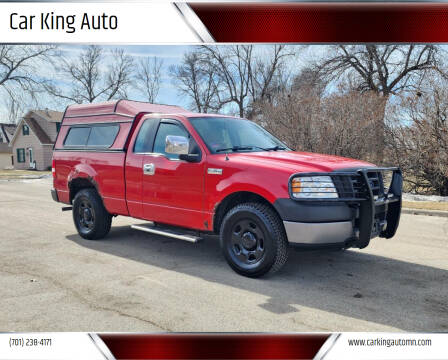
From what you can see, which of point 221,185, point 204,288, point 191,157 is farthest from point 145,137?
point 204,288

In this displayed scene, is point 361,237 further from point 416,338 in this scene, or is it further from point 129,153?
point 129,153

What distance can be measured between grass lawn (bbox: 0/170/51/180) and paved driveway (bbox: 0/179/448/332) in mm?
10024

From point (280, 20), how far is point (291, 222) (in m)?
1.96

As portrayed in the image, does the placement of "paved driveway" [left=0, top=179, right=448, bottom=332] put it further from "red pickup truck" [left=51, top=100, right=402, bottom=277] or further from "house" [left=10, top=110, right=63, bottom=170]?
"house" [left=10, top=110, right=63, bottom=170]

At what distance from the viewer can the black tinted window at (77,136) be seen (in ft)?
22.1

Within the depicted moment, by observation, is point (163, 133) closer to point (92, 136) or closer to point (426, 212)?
point (92, 136)

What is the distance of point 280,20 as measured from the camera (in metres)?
3.30

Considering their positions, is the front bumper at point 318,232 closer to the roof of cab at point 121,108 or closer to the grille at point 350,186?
the grille at point 350,186

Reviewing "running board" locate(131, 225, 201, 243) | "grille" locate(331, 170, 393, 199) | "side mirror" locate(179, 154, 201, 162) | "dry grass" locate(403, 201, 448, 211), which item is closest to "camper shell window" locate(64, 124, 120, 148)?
"running board" locate(131, 225, 201, 243)

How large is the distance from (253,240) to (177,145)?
146 centimetres

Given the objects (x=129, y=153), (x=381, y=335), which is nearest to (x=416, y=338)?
(x=381, y=335)

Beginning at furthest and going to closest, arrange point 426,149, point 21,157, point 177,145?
point 21,157 < point 426,149 < point 177,145

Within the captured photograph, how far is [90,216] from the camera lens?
6.55m

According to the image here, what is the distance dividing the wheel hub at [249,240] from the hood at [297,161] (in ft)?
2.65
